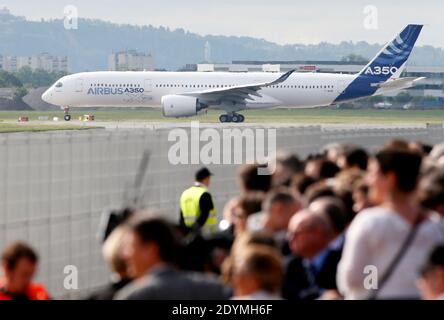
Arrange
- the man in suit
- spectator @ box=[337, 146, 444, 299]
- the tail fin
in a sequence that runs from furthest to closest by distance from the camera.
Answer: the tail fin → spectator @ box=[337, 146, 444, 299] → the man in suit

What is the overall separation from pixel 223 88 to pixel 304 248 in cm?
5464

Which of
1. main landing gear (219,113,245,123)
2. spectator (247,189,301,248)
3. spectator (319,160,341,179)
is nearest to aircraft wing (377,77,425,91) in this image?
main landing gear (219,113,245,123)

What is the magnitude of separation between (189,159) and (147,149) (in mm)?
1288

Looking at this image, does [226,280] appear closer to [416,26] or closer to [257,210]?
[257,210]

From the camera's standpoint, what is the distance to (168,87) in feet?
210

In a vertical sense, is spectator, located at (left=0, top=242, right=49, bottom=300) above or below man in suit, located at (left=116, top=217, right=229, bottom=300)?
below

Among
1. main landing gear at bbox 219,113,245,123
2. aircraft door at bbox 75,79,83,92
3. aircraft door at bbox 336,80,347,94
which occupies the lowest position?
main landing gear at bbox 219,113,245,123

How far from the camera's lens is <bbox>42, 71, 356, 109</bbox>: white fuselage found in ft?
204

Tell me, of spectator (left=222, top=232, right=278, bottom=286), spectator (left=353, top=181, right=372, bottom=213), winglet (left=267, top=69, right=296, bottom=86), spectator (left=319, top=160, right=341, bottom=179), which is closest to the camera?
spectator (left=222, top=232, right=278, bottom=286)

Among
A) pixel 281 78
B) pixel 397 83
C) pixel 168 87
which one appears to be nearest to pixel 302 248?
pixel 281 78

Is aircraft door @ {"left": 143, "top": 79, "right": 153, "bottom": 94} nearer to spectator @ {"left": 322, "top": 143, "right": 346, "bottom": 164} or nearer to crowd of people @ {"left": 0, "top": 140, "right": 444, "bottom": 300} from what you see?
spectator @ {"left": 322, "top": 143, "right": 346, "bottom": 164}

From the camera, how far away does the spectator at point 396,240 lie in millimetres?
8438

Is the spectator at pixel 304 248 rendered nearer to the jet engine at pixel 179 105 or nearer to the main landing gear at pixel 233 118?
the jet engine at pixel 179 105
